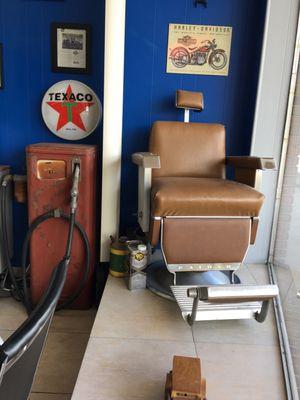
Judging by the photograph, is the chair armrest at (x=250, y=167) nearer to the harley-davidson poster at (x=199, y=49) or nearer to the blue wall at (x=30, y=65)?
the harley-davidson poster at (x=199, y=49)

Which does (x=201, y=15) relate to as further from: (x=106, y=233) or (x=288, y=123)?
(x=106, y=233)

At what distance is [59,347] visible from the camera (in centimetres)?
198

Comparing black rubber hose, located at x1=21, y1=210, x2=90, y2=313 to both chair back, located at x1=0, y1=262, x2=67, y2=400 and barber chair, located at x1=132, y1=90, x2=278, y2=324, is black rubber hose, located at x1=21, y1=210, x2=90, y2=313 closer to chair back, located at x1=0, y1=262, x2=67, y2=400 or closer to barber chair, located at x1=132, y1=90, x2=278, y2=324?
barber chair, located at x1=132, y1=90, x2=278, y2=324

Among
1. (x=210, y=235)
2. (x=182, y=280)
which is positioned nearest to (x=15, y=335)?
(x=210, y=235)

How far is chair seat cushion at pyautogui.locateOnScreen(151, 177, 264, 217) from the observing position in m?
1.78

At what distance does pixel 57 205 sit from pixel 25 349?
1.84 m

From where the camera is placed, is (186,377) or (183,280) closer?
(186,377)

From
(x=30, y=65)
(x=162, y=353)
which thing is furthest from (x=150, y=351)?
(x=30, y=65)

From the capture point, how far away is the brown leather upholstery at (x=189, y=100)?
7.75ft

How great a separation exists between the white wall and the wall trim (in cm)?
98

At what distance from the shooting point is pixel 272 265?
2.58 m

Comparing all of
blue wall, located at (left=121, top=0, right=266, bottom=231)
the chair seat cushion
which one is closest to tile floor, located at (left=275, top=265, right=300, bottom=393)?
the chair seat cushion

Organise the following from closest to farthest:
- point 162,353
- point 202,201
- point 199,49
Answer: point 162,353 → point 202,201 → point 199,49

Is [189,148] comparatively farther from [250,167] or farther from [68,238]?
[68,238]
